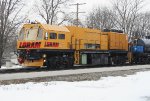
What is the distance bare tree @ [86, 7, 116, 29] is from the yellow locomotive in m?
51.4

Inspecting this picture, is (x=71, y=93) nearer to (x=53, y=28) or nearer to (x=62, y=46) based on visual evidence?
(x=53, y=28)

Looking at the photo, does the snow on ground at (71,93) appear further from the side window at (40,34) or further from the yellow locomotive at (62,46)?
the side window at (40,34)

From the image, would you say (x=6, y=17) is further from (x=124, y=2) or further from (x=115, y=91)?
(x=124, y=2)

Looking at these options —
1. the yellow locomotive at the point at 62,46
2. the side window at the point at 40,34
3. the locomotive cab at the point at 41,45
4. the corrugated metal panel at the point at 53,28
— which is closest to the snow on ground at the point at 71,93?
the locomotive cab at the point at 41,45

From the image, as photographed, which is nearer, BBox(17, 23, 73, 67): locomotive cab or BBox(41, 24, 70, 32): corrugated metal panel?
BBox(17, 23, 73, 67): locomotive cab

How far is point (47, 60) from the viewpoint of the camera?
26.9m

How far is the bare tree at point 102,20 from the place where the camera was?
87.6 meters

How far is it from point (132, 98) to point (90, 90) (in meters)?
2.07

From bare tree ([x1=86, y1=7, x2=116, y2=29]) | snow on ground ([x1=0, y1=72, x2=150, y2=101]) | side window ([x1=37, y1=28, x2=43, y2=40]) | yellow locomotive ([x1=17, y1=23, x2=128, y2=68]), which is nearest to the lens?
snow on ground ([x1=0, y1=72, x2=150, y2=101])

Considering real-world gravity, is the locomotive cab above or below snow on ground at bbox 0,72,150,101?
above

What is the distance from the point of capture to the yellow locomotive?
26609 millimetres

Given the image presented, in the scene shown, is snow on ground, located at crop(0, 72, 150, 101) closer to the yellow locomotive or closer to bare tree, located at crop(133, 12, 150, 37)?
the yellow locomotive

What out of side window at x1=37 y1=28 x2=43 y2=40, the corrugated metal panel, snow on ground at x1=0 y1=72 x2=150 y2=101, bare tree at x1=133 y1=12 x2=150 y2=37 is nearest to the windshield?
side window at x1=37 y1=28 x2=43 y2=40

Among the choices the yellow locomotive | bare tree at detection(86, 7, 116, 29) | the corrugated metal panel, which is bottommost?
the yellow locomotive
